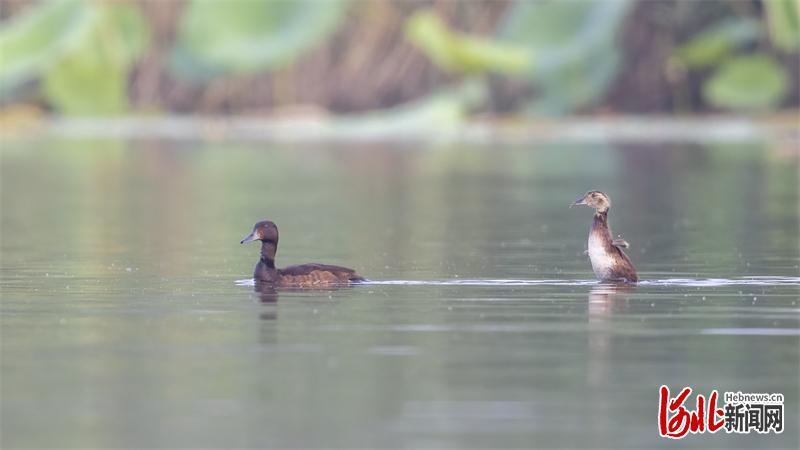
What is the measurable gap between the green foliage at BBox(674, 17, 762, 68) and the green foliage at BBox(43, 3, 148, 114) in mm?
8027

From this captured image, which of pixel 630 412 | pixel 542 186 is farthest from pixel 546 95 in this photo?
pixel 630 412

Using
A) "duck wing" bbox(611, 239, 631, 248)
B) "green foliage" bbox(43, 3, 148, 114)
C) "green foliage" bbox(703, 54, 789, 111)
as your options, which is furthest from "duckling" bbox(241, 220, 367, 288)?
"green foliage" bbox(43, 3, 148, 114)

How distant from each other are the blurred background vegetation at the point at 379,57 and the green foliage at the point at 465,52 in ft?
1.19

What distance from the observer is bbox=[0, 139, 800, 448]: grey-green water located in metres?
7.25

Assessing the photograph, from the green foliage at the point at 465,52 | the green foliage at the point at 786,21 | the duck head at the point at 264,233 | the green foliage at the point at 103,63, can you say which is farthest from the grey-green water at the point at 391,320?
the green foliage at the point at 103,63

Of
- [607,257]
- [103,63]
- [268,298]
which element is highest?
[103,63]

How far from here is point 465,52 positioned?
32.0 metres

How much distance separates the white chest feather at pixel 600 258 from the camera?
11430 mm

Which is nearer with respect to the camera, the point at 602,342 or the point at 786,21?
the point at 602,342

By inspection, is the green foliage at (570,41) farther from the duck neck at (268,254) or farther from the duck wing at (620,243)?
the duck neck at (268,254)

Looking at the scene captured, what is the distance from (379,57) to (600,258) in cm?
2443

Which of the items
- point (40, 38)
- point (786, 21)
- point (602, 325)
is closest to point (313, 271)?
point (602, 325)

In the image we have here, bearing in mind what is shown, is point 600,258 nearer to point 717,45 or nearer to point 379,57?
point 717,45

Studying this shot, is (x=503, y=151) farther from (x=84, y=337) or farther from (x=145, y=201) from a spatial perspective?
(x=84, y=337)
